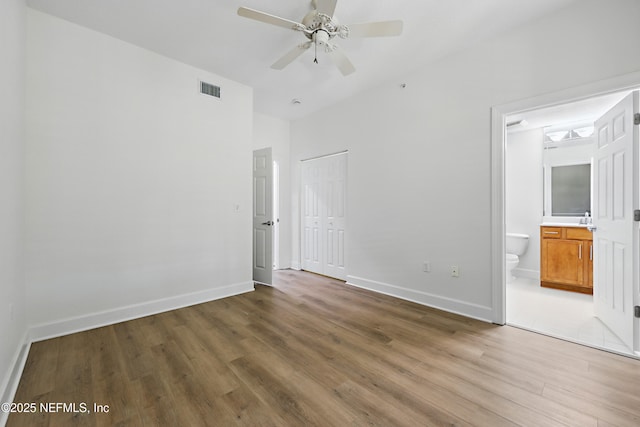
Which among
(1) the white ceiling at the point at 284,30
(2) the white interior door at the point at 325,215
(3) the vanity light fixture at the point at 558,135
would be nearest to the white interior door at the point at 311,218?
(2) the white interior door at the point at 325,215

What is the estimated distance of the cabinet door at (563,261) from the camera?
3830mm

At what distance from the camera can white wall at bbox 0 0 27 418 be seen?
5.46 ft

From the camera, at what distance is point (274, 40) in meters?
2.80

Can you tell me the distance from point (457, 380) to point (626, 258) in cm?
191

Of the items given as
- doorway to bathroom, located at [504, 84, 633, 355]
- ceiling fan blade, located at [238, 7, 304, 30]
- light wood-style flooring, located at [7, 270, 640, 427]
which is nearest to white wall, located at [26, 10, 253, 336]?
light wood-style flooring, located at [7, 270, 640, 427]

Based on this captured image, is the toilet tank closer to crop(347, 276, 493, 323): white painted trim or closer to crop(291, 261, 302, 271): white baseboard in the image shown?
crop(347, 276, 493, 323): white painted trim

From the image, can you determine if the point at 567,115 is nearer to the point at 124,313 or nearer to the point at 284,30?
the point at 284,30

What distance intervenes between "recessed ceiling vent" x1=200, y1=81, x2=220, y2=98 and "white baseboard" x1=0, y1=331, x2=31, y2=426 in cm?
306

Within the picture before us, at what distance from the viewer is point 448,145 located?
10.3 feet

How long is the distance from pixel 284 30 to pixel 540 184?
4.78 meters

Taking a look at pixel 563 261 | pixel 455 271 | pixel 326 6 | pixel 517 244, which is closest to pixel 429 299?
Result: pixel 455 271

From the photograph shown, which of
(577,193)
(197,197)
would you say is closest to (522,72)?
(577,193)

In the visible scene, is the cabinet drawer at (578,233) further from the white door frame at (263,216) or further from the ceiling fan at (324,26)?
the white door frame at (263,216)

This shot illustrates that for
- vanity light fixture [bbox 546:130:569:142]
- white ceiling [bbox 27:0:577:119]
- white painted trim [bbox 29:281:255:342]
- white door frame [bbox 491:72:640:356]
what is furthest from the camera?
vanity light fixture [bbox 546:130:569:142]
